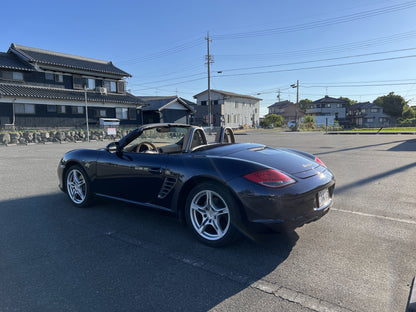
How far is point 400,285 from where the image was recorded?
228 cm

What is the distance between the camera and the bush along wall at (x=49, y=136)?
1842 cm

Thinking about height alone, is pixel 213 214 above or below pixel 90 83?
below

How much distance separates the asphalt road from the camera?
6.98 ft

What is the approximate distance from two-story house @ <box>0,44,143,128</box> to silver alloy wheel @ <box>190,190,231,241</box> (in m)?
22.6

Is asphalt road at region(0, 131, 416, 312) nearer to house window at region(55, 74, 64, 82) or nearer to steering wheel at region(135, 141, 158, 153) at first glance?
steering wheel at region(135, 141, 158, 153)

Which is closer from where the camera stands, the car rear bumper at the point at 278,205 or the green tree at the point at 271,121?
the car rear bumper at the point at 278,205

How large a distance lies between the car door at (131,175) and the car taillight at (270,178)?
3.74 ft

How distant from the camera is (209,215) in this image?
3.04 meters

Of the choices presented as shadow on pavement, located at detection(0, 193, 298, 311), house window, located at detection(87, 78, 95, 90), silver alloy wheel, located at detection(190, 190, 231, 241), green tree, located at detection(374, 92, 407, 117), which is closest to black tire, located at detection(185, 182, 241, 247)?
silver alloy wheel, located at detection(190, 190, 231, 241)

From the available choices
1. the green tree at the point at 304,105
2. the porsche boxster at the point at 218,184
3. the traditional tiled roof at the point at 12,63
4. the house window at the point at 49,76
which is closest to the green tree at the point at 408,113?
the green tree at the point at 304,105

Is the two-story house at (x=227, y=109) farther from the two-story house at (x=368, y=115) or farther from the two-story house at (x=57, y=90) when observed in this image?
the two-story house at (x=368, y=115)

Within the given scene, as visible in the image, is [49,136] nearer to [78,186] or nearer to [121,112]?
[121,112]

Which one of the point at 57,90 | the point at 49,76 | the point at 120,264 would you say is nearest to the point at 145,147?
the point at 120,264

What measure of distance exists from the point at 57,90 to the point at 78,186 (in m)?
26.2
